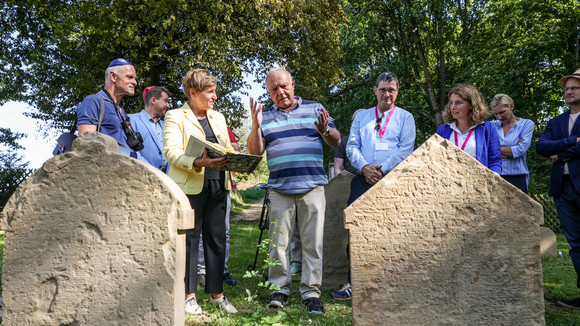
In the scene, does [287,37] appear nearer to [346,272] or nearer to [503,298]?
[346,272]

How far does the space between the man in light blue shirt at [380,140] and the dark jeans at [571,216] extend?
1.54 meters

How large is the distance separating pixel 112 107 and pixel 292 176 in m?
1.72

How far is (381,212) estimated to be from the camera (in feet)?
8.38

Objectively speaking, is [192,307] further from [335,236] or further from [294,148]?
[335,236]

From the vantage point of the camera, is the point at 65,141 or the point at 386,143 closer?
the point at 65,141

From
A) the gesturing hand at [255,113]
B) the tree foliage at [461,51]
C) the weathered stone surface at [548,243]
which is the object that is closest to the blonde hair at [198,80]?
the gesturing hand at [255,113]

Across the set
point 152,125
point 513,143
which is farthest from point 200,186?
point 513,143

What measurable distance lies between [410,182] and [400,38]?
16.7 metres

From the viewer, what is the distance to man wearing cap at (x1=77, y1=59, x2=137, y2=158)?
3453 millimetres

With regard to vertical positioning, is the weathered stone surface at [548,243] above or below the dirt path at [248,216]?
below

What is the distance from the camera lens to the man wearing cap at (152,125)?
15.3ft

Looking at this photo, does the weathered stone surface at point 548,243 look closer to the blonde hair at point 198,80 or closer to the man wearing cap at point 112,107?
the blonde hair at point 198,80

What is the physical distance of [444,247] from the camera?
2561 millimetres

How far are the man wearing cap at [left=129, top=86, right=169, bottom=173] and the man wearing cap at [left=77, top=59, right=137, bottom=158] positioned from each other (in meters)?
0.56
